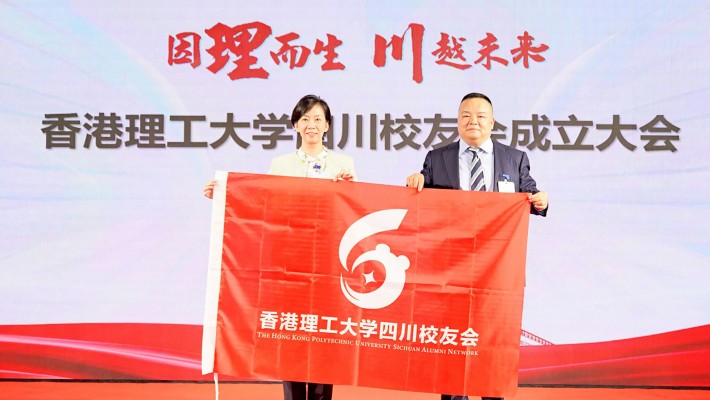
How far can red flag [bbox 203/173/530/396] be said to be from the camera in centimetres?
264

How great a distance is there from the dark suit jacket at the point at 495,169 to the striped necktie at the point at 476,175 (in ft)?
Result: 0.15

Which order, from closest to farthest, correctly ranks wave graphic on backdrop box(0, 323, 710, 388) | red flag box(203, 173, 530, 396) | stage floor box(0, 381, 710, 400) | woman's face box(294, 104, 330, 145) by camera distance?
red flag box(203, 173, 530, 396), woman's face box(294, 104, 330, 145), stage floor box(0, 381, 710, 400), wave graphic on backdrop box(0, 323, 710, 388)

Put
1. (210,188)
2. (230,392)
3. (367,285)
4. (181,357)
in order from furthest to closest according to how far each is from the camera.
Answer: (181,357)
(230,392)
(210,188)
(367,285)

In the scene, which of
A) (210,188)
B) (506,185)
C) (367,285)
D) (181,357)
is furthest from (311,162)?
(181,357)

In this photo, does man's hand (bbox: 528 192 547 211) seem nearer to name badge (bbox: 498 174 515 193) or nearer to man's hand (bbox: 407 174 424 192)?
name badge (bbox: 498 174 515 193)

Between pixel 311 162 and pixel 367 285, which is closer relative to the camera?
pixel 367 285

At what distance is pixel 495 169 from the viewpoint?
9.07ft

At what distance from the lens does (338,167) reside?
111 inches

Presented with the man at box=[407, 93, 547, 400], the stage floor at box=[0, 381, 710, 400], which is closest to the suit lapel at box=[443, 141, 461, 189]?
the man at box=[407, 93, 547, 400]

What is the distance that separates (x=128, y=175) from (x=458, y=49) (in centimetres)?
193

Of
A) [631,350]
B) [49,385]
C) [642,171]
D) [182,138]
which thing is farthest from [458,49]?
[49,385]

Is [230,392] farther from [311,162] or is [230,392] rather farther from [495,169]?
[495,169]

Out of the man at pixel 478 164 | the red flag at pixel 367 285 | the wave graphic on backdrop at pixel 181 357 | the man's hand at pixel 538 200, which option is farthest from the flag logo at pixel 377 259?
the wave graphic on backdrop at pixel 181 357

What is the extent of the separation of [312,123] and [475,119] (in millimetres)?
581
